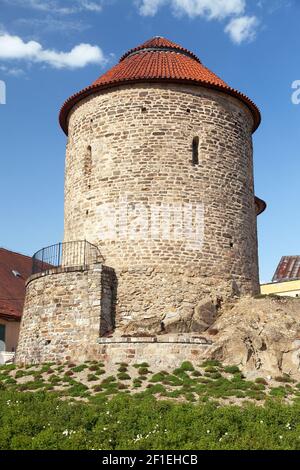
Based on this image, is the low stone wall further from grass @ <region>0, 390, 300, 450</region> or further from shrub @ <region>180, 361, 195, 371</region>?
grass @ <region>0, 390, 300, 450</region>

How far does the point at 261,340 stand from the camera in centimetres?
1648

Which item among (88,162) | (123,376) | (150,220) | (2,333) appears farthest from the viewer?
(2,333)

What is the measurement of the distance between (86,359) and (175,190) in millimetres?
5933

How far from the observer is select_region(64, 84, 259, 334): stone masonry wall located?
18.3 m

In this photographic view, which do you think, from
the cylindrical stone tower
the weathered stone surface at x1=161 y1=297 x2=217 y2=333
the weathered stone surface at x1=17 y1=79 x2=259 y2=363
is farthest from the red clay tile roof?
the weathered stone surface at x1=161 y1=297 x2=217 y2=333

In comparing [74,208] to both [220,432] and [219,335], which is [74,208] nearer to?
[219,335]

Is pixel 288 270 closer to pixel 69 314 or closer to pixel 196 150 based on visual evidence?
pixel 196 150

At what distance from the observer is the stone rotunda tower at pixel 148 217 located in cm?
1777

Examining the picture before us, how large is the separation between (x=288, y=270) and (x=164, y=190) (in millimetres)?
22149

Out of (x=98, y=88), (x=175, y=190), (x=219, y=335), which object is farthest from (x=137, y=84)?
(x=219, y=335)

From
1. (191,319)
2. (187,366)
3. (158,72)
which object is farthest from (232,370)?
(158,72)

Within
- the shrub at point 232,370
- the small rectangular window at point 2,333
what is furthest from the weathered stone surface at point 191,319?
the small rectangular window at point 2,333

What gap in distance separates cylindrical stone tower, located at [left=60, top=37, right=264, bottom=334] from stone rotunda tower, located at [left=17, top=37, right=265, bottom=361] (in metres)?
0.03

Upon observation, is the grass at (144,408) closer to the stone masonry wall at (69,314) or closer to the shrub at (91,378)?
the shrub at (91,378)
